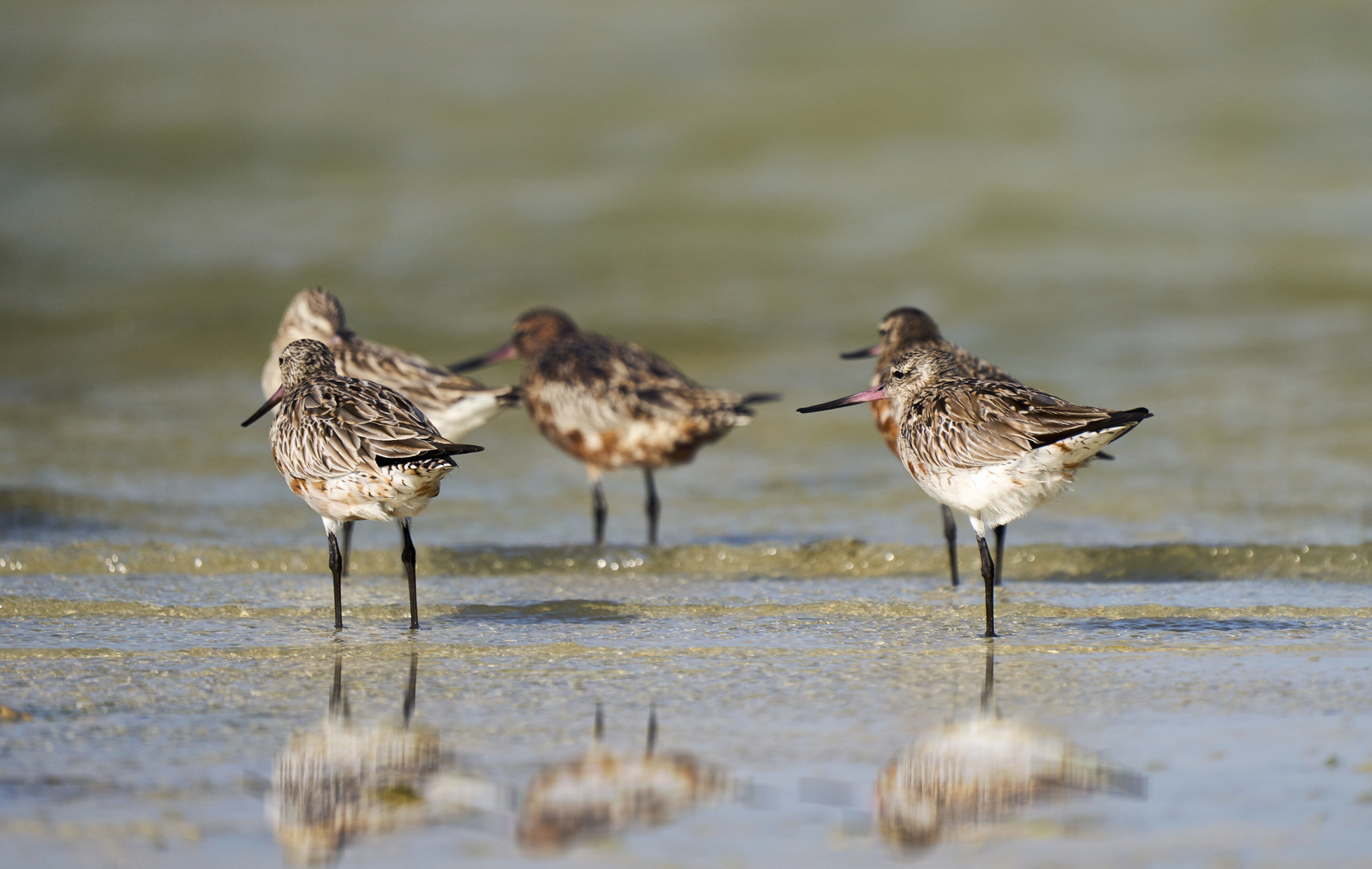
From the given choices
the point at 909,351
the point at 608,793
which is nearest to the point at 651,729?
the point at 608,793

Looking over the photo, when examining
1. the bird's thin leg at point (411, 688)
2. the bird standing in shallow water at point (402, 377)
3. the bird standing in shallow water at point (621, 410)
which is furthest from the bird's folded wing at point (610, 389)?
the bird's thin leg at point (411, 688)

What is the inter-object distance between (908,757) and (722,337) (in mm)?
11440

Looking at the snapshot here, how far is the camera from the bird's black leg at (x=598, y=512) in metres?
9.03

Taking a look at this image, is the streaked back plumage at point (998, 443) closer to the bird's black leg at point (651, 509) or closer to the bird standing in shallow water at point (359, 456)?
the bird standing in shallow water at point (359, 456)

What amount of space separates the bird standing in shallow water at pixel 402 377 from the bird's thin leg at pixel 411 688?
2447 mm

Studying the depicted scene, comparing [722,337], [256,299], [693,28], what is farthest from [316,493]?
[693,28]

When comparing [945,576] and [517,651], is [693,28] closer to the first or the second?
[945,576]

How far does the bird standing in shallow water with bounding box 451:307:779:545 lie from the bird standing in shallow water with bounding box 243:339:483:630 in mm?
2560

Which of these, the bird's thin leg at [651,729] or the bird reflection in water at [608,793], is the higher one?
the bird's thin leg at [651,729]

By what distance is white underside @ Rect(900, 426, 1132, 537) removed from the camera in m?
5.95

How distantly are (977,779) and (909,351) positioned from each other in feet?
11.0

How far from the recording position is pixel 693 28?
934 inches

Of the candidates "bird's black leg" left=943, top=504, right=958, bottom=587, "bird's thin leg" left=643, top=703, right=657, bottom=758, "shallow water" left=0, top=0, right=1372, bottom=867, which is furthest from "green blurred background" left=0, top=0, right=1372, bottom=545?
"bird's thin leg" left=643, top=703, right=657, bottom=758

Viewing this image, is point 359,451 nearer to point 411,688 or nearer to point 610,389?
point 411,688
